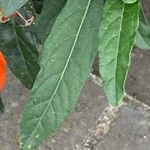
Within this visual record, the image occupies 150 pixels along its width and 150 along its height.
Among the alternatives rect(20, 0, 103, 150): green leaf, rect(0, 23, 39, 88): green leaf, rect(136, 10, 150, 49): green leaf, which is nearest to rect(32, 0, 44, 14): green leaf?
rect(0, 23, 39, 88): green leaf

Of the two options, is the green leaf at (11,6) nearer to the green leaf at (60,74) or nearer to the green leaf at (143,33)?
the green leaf at (60,74)

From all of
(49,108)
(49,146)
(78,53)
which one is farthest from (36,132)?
(49,146)

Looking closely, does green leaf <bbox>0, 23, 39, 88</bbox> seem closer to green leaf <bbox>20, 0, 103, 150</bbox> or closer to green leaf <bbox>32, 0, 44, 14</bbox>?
green leaf <bbox>32, 0, 44, 14</bbox>

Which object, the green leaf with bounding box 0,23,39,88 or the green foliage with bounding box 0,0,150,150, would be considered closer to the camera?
the green foliage with bounding box 0,0,150,150

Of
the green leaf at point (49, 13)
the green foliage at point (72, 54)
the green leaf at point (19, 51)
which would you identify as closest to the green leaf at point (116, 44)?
the green foliage at point (72, 54)

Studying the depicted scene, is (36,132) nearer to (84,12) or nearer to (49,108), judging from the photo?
(49,108)

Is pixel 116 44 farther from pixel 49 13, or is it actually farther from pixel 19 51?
pixel 19 51

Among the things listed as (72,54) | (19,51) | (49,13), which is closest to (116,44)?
(72,54)
